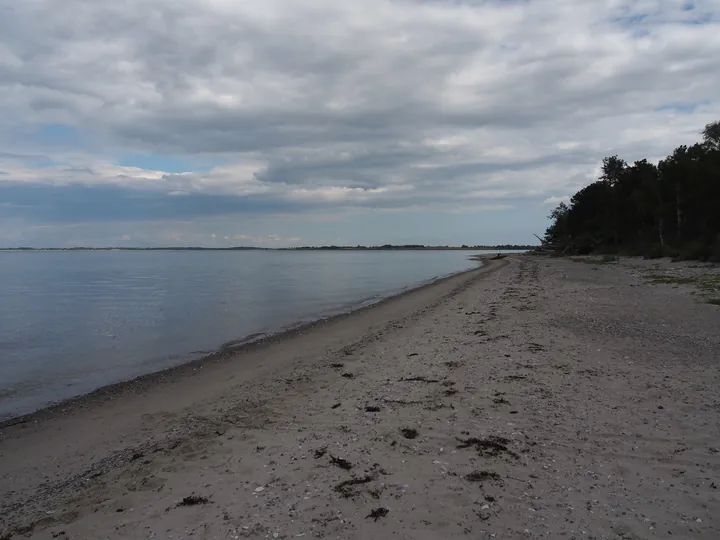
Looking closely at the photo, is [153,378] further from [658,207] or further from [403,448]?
[658,207]

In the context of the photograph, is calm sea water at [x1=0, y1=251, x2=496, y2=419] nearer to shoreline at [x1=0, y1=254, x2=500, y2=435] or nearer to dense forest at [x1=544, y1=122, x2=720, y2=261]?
shoreline at [x1=0, y1=254, x2=500, y2=435]

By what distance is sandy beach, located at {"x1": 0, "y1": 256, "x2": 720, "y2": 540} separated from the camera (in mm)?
4102

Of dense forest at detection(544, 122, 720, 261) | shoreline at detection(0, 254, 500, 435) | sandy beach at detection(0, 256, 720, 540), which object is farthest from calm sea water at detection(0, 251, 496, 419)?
dense forest at detection(544, 122, 720, 261)

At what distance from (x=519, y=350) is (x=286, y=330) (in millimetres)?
9460

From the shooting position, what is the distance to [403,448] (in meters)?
5.48

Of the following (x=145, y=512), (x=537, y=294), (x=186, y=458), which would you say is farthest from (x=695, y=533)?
(x=537, y=294)

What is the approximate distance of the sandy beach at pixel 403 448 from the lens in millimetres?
4102

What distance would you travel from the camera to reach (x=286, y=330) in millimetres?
17406

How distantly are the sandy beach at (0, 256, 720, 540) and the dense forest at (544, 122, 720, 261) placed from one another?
28.1 meters

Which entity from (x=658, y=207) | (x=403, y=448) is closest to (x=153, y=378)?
(x=403, y=448)

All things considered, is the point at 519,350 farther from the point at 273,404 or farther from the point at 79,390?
the point at 79,390

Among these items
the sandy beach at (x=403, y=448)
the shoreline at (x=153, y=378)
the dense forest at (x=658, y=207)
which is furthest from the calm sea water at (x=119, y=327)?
the dense forest at (x=658, y=207)

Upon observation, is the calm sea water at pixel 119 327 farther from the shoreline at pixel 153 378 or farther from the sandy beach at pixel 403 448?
the sandy beach at pixel 403 448

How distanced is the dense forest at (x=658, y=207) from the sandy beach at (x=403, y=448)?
28.1 m
